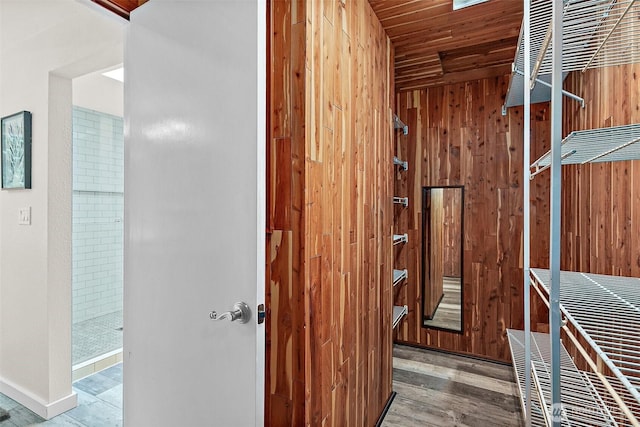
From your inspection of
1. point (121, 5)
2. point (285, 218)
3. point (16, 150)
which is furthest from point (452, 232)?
point (16, 150)

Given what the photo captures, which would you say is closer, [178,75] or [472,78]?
[178,75]

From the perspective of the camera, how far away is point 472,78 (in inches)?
116

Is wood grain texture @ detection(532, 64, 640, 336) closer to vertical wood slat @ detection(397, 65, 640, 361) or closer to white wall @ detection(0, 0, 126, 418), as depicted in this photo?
vertical wood slat @ detection(397, 65, 640, 361)

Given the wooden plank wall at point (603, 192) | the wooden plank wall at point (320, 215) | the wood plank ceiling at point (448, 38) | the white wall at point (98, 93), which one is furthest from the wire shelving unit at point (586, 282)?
the white wall at point (98, 93)

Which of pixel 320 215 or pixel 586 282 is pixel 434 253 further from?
pixel 320 215

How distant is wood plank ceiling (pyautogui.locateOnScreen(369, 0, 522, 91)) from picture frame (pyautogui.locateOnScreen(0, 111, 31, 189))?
2341 millimetres

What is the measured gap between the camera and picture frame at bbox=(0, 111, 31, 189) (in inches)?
83.1

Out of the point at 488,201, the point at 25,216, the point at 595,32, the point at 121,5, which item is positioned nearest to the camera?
the point at 595,32

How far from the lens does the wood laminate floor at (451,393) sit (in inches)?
82.7

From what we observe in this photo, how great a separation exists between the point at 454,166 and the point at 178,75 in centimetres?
260

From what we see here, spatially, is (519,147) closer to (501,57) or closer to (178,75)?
(501,57)

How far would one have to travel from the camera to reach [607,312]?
94cm

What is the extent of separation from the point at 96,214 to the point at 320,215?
2.36m

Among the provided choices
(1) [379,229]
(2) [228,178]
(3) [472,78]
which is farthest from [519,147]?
(2) [228,178]
